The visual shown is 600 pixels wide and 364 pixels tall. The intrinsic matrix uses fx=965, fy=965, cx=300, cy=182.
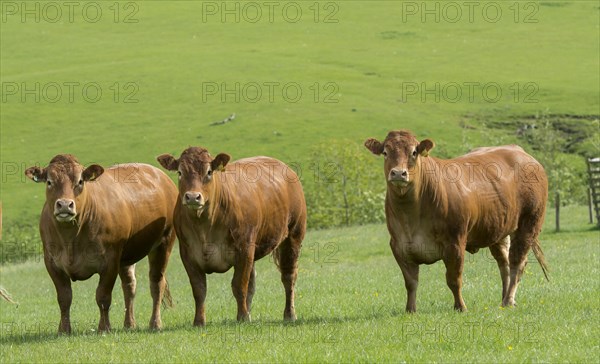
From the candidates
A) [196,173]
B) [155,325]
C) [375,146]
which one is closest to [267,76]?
[155,325]

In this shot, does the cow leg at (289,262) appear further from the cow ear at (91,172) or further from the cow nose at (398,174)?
the cow ear at (91,172)

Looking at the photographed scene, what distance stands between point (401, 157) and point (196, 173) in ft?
8.90

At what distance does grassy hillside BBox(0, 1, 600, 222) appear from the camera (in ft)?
232

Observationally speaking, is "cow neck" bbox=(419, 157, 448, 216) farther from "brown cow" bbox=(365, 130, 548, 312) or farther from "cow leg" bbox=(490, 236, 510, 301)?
"cow leg" bbox=(490, 236, 510, 301)

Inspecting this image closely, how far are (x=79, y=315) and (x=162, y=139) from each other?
177 ft

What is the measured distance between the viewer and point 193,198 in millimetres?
12445

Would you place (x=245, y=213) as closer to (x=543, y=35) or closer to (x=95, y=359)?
(x=95, y=359)

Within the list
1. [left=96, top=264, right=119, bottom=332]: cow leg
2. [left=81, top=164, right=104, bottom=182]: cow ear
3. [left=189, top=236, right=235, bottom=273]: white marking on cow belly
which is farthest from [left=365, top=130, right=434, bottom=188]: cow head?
[left=96, top=264, right=119, bottom=332]: cow leg

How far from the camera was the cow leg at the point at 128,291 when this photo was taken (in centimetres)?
1470

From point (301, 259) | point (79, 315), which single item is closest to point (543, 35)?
point (301, 259)

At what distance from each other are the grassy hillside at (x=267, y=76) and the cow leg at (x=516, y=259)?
39013mm

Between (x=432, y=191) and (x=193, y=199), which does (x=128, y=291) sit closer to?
(x=193, y=199)

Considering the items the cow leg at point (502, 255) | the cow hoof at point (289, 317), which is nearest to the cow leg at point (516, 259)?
the cow leg at point (502, 255)

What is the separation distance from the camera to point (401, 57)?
96.4 meters
